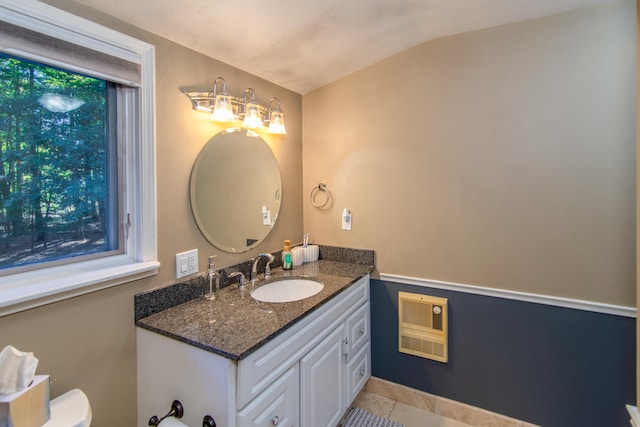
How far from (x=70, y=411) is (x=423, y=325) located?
1.70 meters

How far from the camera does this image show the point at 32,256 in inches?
42.5

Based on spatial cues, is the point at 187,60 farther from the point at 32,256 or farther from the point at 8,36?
the point at 32,256

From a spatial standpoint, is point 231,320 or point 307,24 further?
point 307,24

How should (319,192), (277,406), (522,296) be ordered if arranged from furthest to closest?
(319,192)
(522,296)
(277,406)

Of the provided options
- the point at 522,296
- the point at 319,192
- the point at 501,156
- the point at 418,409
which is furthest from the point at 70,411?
the point at 501,156

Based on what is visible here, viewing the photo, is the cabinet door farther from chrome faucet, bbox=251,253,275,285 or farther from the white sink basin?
chrome faucet, bbox=251,253,275,285

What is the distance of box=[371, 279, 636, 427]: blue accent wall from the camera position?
1.52 meters

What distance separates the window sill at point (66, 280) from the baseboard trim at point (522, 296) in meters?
1.42

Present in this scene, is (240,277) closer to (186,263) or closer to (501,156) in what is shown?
(186,263)

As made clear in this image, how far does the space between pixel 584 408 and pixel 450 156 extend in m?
1.45

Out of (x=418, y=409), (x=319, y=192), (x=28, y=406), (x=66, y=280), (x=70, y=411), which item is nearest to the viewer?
(x=28, y=406)

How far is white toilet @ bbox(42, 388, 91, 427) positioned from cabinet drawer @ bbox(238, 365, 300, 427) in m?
0.47

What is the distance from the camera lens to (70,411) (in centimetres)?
98

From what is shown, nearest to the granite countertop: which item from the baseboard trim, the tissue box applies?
the tissue box
